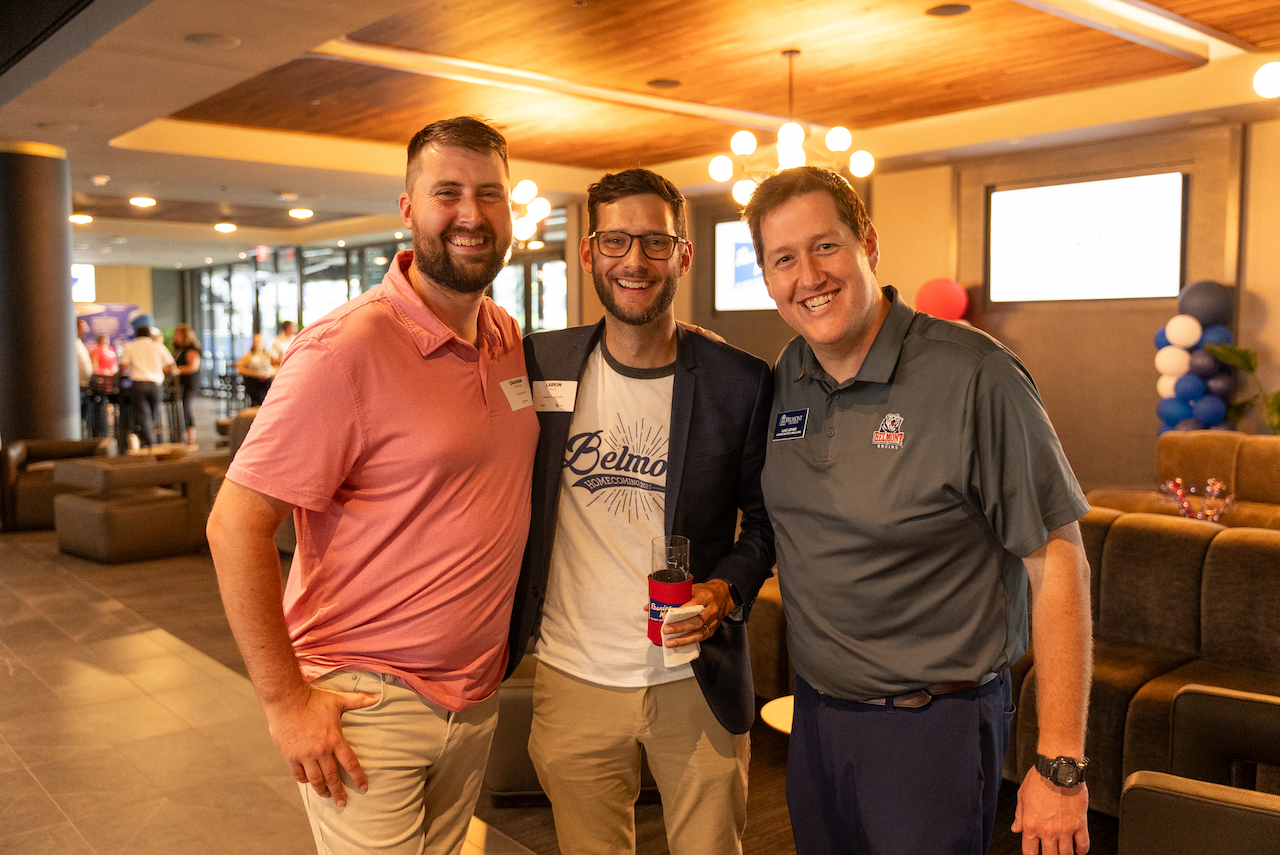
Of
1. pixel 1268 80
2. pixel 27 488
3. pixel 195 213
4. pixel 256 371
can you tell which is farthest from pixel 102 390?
pixel 1268 80

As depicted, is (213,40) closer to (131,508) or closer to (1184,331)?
(131,508)

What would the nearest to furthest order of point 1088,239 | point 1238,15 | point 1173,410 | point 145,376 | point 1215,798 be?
1. point 1215,798
2. point 1238,15
3. point 1173,410
4. point 1088,239
5. point 145,376

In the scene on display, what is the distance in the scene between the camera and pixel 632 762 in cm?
198

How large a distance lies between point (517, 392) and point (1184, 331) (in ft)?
23.7

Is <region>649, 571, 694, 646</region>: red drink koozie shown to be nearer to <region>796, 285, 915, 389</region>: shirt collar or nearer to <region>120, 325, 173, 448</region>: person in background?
<region>796, 285, 915, 389</region>: shirt collar

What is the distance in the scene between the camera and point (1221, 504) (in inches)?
204

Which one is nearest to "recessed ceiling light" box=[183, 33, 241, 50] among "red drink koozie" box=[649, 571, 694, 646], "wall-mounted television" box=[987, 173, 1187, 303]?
"red drink koozie" box=[649, 571, 694, 646]

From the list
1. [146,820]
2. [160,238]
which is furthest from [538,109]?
[160,238]

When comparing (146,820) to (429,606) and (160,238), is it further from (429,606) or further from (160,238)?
(160,238)

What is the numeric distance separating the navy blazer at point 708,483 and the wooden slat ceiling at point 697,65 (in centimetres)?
432

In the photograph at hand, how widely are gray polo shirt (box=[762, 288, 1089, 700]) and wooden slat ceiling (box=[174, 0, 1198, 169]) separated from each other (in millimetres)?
4631

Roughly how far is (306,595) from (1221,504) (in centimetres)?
509

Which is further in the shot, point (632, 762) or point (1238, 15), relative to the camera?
point (1238, 15)

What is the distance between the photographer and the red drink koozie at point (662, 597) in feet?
5.54
